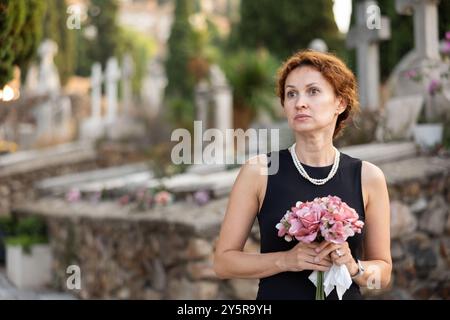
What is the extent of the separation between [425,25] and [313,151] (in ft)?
18.6

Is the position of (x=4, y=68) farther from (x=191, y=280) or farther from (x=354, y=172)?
(x=354, y=172)

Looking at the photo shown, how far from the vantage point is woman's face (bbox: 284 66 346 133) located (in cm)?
229

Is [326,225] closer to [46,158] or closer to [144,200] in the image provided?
[144,200]

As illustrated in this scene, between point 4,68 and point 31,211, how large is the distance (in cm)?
425

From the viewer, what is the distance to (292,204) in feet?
7.60

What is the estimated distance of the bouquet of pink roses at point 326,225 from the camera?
2055mm

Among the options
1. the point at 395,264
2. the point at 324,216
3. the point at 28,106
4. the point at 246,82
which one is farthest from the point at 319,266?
the point at 28,106

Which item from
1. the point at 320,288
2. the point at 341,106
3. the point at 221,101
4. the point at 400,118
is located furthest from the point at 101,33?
the point at 320,288

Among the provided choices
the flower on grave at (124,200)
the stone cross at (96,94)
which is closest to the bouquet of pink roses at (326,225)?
the flower on grave at (124,200)

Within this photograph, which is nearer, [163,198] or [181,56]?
[163,198]

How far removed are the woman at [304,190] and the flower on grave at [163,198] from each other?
4.22 meters

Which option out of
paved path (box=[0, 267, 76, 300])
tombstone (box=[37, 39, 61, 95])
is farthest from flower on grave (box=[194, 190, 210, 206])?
tombstone (box=[37, 39, 61, 95])

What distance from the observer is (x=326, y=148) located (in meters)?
2.42

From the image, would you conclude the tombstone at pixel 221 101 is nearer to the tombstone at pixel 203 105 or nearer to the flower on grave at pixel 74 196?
the tombstone at pixel 203 105
